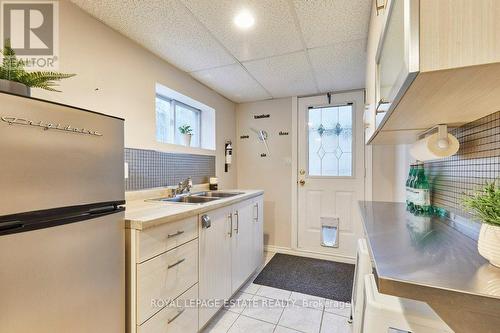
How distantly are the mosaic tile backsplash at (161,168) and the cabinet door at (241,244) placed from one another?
73 centimetres

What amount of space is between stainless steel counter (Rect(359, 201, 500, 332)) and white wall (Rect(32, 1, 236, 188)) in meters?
1.78

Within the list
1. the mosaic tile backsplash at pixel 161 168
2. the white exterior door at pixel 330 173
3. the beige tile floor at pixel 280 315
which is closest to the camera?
the beige tile floor at pixel 280 315

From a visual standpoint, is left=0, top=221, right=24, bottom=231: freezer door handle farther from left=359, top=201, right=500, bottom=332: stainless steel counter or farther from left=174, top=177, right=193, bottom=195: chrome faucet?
left=174, top=177, right=193, bottom=195: chrome faucet

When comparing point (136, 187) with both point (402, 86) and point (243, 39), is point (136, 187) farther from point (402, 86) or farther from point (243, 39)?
point (402, 86)

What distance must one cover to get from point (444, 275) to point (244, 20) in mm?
1675

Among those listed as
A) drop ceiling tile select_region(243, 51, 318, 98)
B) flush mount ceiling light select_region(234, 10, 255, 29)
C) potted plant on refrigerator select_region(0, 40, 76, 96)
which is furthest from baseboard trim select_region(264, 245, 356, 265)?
potted plant on refrigerator select_region(0, 40, 76, 96)

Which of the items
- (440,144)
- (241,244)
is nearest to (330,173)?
(241,244)

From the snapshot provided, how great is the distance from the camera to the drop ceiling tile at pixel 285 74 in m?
2.09

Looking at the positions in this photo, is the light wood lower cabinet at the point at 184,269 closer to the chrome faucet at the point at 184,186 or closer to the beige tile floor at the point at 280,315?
the beige tile floor at the point at 280,315

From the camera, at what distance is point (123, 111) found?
5.59 feet

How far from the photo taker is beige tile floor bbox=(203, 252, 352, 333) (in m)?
1.68

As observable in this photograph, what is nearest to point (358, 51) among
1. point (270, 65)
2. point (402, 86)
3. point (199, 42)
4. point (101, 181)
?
point (270, 65)

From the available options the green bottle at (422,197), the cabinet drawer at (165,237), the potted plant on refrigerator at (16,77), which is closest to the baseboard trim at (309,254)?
the green bottle at (422,197)

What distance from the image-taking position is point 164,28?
63.2 inches
